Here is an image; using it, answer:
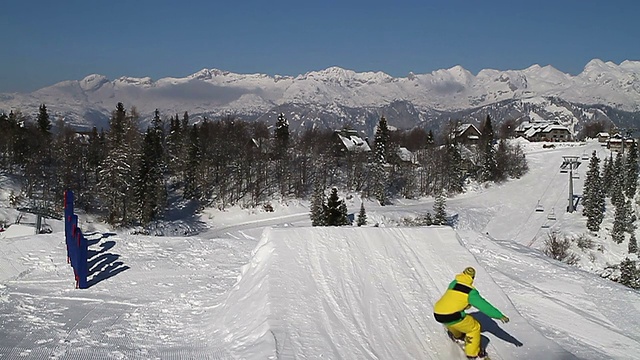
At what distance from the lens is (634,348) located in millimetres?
9039

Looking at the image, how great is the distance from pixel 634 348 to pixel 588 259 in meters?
36.0

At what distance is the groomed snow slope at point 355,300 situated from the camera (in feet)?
24.2

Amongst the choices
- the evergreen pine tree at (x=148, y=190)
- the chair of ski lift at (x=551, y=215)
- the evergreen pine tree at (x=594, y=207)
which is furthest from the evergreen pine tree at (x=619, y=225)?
the evergreen pine tree at (x=148, y=190)

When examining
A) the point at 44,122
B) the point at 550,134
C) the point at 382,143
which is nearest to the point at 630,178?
the point at 382,143

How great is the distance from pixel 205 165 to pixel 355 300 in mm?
52453

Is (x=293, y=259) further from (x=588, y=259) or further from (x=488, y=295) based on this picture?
(x=588, y=259)

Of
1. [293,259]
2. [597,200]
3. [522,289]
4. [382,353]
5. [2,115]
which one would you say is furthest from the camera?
[2,115]

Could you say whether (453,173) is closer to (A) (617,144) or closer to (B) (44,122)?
(A) (617,144)

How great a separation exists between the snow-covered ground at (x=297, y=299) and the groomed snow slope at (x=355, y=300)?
29mm

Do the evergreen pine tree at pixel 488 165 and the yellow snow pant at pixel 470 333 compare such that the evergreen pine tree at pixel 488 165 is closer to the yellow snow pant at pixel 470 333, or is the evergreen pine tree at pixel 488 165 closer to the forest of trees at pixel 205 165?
the forest of trees at pixel 205 165

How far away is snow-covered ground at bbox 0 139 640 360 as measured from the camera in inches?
298

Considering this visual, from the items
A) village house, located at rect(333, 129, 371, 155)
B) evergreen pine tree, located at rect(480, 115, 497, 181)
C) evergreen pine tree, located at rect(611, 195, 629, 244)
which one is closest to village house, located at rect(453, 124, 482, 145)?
evergreen pine tree, located at rect(480, 115, 497, 181)

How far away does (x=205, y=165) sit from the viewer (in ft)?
194

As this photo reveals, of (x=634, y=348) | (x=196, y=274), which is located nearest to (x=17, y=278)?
(x=196, y=274)
